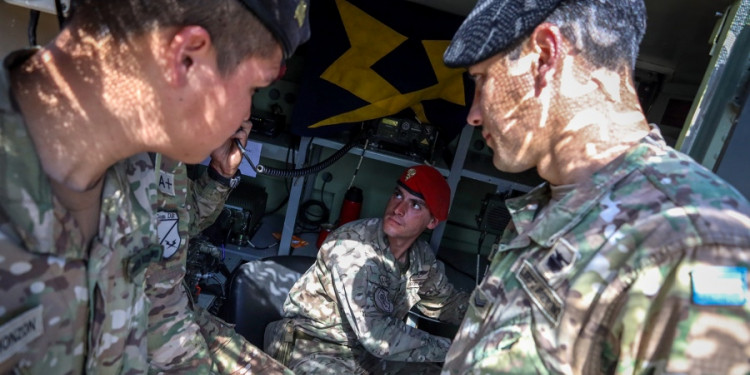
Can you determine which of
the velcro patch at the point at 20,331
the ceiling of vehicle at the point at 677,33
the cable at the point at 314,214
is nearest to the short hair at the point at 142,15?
the velcro patch at the point at 20,331

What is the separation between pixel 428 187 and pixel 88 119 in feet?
5.65

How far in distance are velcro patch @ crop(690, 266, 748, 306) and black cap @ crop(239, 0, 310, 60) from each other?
0.80m

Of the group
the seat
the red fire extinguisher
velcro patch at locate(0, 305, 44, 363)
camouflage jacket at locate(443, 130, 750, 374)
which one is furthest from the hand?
the red fire extinguisher

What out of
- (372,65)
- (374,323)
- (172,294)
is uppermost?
(372,65)

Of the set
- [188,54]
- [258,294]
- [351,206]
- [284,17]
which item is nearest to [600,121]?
[284,17]

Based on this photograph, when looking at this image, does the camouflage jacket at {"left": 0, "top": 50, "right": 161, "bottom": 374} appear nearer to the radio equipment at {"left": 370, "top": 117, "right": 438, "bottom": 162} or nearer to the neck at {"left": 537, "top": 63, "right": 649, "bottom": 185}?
the neck at {"left": 537, "top": 63, "right": 649, "bottom": 185}

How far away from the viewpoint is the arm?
193cm

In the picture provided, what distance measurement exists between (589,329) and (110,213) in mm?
947

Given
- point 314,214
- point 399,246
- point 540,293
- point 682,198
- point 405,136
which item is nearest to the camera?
point 682,198

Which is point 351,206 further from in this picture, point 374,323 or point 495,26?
point 495,26

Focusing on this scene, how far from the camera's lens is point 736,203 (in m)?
0.72

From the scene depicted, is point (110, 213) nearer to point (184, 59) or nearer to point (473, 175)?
point (184, 59)

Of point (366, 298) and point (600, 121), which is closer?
point (600, 121)

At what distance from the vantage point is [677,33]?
1.95 meters
